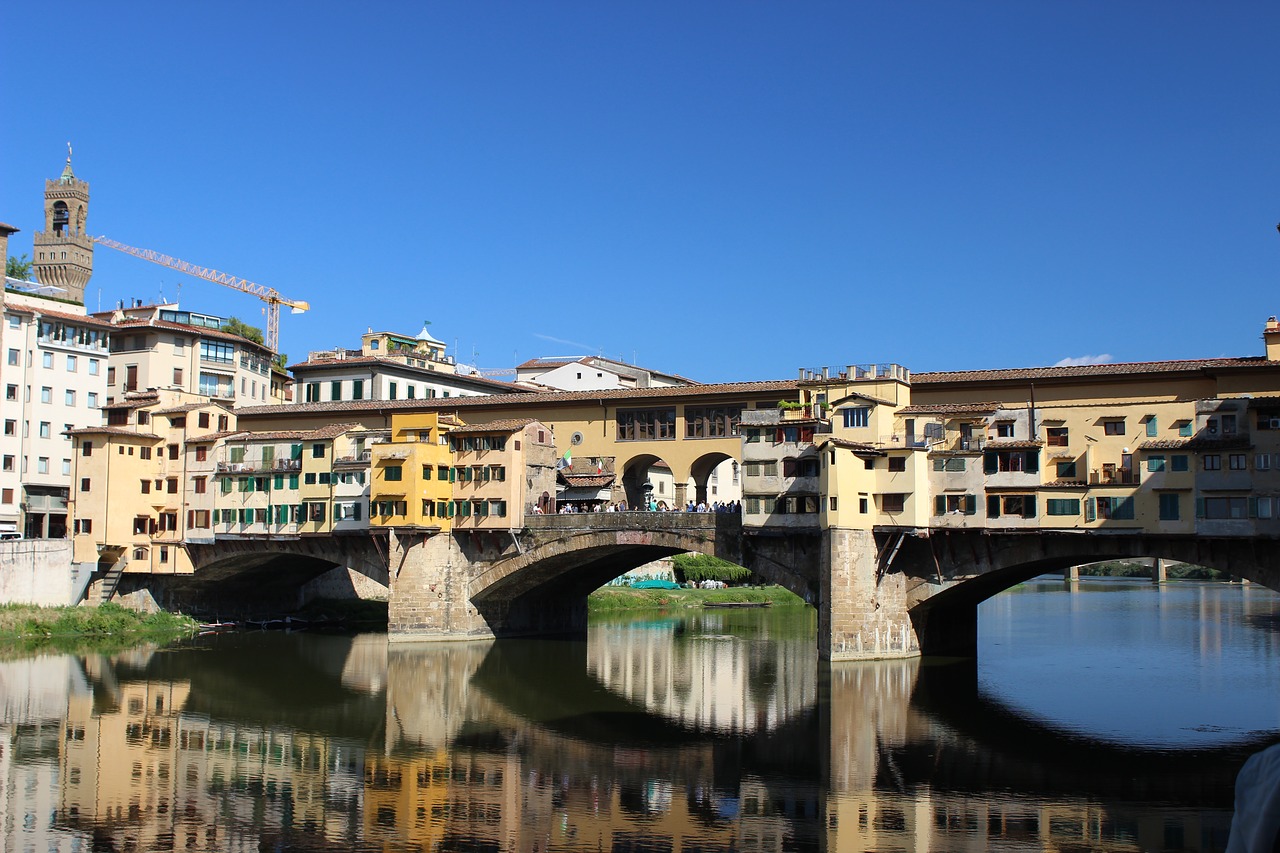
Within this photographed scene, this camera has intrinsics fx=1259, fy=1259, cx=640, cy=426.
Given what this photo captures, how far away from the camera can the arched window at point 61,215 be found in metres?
114

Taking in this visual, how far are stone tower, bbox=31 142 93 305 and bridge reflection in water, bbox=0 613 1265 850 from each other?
198ft

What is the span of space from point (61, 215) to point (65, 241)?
5178 mm

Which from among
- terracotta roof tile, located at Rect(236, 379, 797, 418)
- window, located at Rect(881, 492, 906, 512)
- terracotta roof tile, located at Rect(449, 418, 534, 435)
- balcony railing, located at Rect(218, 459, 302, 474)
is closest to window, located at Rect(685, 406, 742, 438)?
terracotta roof tile, located at Rect(236, 379, 797, 418)

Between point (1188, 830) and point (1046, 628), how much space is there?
48.8 metres

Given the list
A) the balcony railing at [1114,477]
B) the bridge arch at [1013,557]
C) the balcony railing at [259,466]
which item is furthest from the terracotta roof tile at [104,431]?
the balcony railing at [1114,477]

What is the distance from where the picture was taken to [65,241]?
11031cm

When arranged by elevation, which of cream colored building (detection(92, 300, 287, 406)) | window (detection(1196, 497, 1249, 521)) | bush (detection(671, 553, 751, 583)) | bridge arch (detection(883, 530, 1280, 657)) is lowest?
bush (detection(671, 553, 751, 583))

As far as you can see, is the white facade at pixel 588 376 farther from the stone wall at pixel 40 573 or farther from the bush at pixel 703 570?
the stone wall at pixel 40 573

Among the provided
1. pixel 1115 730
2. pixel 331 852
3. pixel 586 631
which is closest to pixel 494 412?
pixel 586 631

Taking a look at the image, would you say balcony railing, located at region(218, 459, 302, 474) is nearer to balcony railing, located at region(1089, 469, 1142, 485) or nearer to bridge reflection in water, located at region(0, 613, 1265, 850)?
bridge reflection in water, located at region(0, 613, 1265, 850)

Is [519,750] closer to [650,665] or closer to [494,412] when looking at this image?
[650,665]

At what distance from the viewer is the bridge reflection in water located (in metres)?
29.1

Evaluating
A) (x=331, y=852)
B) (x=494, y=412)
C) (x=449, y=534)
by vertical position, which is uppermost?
(x=494, y=412)

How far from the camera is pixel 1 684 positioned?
49938 mm
